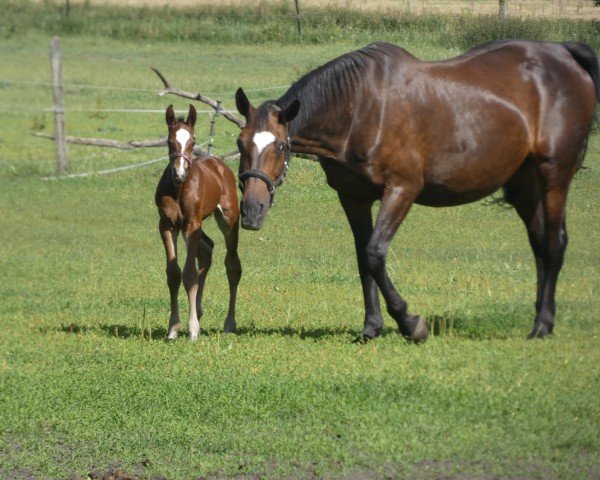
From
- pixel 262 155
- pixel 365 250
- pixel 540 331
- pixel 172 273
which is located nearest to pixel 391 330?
pixel 365 250

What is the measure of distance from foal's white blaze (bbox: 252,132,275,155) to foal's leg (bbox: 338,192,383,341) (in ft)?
3.12

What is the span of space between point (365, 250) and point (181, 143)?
6.10 ft

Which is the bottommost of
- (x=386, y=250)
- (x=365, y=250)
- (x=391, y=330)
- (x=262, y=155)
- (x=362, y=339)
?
(x=391, y=330)

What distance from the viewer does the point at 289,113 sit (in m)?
9.09

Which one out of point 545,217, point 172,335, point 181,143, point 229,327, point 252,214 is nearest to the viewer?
point 252,214

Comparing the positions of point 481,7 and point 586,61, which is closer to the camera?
point 586,61

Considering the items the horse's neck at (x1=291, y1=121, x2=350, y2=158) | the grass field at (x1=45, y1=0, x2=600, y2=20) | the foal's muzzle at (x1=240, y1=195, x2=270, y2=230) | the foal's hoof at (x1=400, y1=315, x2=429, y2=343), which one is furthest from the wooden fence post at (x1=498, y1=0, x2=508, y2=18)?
the foal's muzzle at (x1=240, y1=195, x2=270, y2=230)

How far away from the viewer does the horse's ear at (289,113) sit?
9047 mm

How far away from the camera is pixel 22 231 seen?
19.1 metres

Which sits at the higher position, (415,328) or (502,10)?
(502,10)

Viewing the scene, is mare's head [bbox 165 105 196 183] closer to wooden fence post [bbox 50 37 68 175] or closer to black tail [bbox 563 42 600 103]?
black tail [bbox 563 42 600 103]

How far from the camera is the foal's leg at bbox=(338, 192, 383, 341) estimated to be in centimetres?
979

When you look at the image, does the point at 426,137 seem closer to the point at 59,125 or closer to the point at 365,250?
the point at 365,250

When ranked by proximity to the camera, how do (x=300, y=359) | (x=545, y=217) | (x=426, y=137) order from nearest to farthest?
(x=300, y=359) < (x=426, y=137) < (x=545, y=217)
